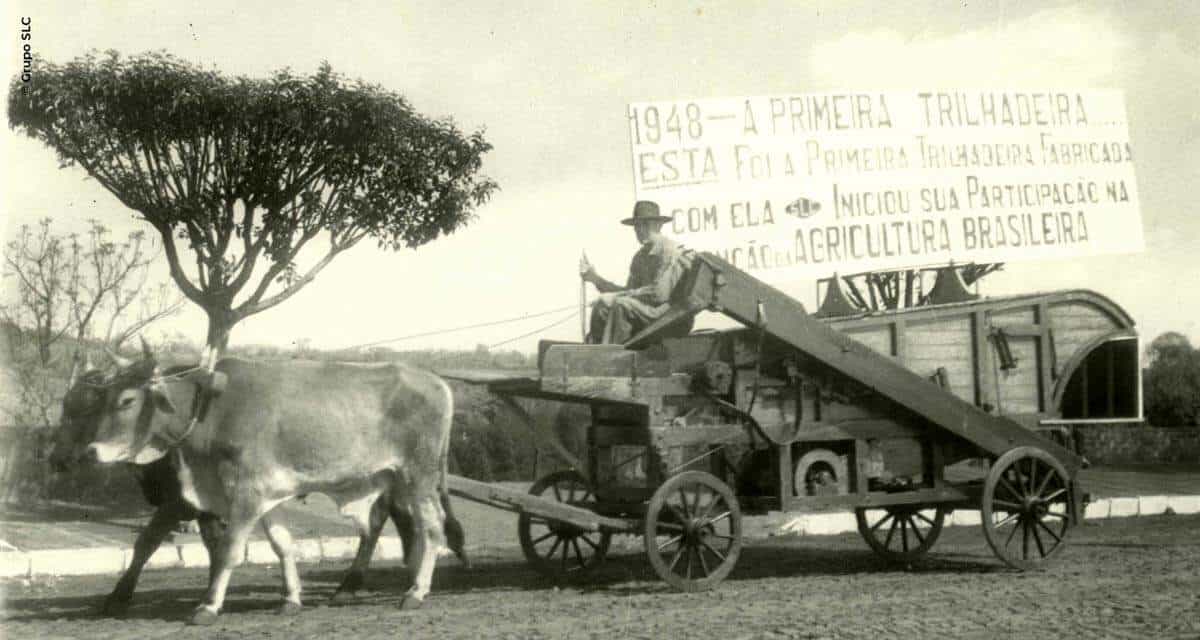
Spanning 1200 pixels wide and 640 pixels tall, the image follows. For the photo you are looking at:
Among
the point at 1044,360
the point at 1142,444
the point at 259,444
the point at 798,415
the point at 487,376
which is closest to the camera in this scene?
the point at 259,444

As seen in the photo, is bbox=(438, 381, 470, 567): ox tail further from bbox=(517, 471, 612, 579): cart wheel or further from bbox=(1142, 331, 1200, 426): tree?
bbox=(1142, 331, 1200, 426): tree

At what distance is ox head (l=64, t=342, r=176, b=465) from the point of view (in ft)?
28.7

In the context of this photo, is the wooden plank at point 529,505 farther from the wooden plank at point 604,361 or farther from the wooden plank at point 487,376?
the wooden plank at point 604,361

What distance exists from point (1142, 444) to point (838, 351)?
21249mm

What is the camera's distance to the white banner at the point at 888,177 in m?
11.2

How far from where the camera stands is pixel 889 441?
1084cm

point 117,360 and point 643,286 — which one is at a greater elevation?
point 643,286

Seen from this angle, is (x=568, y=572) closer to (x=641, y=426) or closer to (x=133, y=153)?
(x=641, y=426)

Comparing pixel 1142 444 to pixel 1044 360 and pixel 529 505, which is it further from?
pixel 529 505

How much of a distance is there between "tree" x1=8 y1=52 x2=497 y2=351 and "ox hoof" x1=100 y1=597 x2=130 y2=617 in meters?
5.96

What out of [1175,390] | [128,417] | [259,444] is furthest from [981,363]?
[1175,390]

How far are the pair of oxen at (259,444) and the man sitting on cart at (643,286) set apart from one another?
1534 mm

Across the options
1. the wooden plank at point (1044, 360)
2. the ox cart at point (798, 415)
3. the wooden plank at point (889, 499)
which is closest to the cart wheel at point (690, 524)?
the ox cart at point (798, 415)

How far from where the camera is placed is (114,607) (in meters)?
9.18
